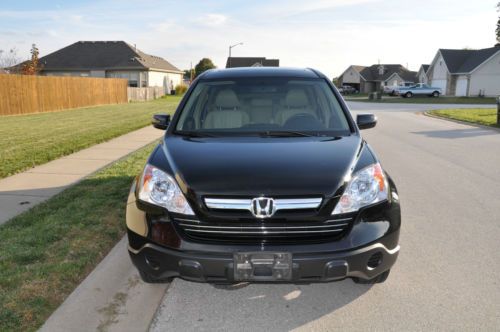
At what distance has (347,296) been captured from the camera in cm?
346

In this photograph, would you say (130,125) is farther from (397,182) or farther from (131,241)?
(131,241)

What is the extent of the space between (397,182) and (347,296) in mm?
4293

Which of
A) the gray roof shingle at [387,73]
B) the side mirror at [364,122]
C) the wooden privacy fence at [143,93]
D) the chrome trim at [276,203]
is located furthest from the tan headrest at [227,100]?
the gray roof shingle at [387,73]

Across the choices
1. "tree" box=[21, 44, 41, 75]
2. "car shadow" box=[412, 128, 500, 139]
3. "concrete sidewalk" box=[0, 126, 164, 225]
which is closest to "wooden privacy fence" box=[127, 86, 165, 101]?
"tree" box=[21, 44, 41, 75]

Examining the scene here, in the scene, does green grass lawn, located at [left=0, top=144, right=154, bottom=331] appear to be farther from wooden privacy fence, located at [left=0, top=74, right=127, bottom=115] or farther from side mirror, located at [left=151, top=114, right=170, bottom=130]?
wooden privacy fence, located at [left=0, top=74, right=127, bottom=115]

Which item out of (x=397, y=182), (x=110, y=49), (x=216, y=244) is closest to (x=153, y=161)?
(x=216, y=244)

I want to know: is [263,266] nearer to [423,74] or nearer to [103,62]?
[103,62]

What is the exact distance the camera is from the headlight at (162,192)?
2941 mm

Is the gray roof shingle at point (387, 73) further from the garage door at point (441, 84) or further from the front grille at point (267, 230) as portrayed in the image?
the front grille at point (267, 230)

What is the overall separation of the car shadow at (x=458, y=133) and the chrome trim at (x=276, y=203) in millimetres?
12130

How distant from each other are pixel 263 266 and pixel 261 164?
2.37ft

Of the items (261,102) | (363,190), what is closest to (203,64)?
(261,102)

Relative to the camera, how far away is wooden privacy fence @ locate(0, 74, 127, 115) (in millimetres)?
20688

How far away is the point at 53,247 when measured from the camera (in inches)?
166
